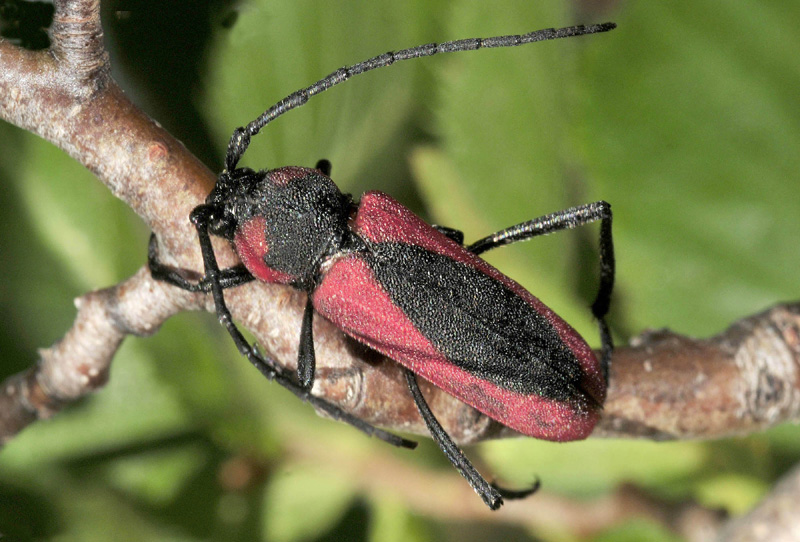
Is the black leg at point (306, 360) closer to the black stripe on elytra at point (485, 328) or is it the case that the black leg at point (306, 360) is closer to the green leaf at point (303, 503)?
the black stripe on elytra at point (485, 328)

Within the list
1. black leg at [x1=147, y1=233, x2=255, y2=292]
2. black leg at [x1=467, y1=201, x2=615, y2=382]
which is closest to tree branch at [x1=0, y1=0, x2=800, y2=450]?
black leg at [x1=147, y1=233, x2=255, y2=292]

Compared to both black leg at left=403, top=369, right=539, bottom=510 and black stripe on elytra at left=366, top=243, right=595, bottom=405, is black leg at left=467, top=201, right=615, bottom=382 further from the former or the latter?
black leg at left=403, top=369, right=539, bottom=510

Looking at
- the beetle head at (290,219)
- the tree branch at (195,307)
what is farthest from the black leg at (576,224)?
the beetle head at (290,219)

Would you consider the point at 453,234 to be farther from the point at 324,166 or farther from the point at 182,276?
the point at 182,276

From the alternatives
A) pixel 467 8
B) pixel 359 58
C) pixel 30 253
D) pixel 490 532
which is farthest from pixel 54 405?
pixel 490 532

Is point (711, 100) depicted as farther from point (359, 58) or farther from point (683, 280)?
point (359, 58)
